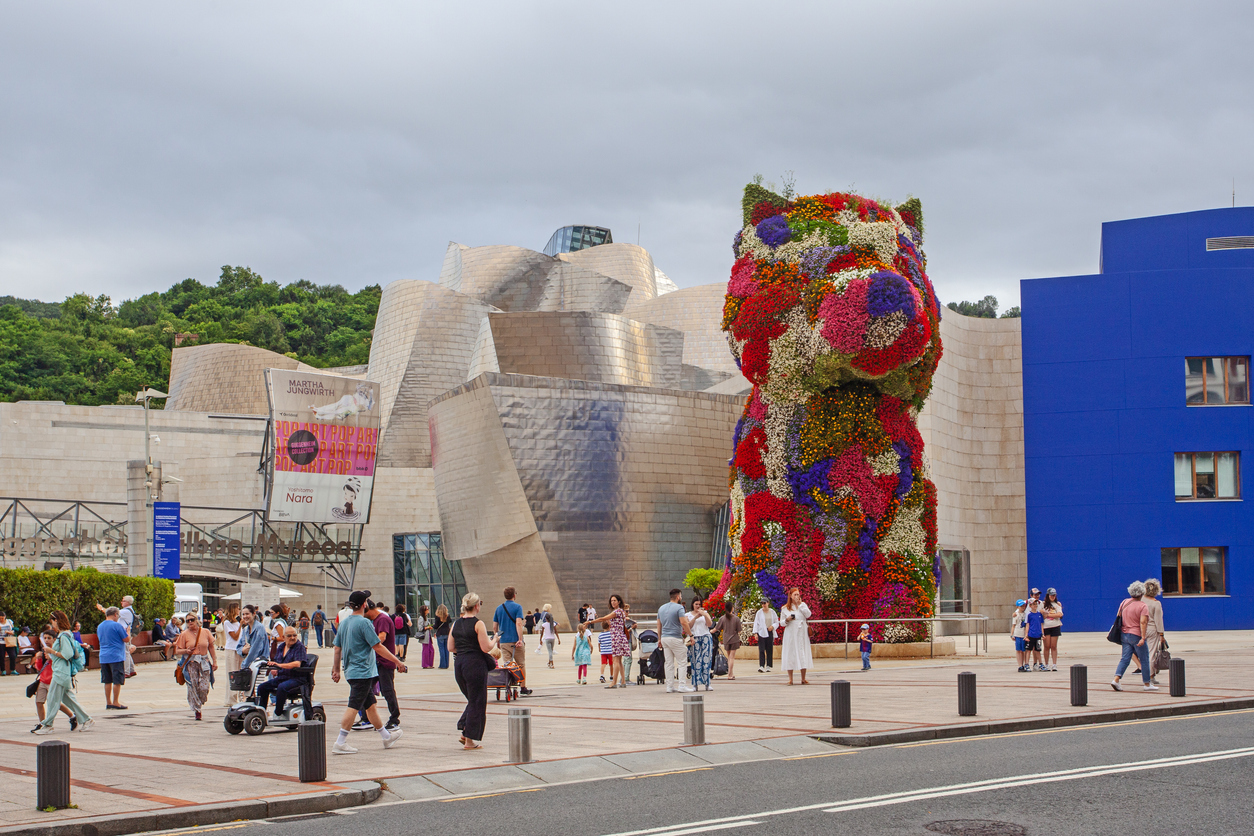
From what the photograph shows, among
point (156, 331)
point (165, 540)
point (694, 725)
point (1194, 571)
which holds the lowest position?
point (694, 725)

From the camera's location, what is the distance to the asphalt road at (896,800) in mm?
7562

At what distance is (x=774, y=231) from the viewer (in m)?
27.9

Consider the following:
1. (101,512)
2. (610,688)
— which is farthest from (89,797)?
(101,512)

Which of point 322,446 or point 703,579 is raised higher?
point 322,446

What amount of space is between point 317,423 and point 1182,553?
110ft

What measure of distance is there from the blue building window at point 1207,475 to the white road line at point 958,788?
105 ft

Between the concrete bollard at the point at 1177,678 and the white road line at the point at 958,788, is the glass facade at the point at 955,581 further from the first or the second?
the white road line at the point at 958,788

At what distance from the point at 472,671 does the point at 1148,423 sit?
34.3 m

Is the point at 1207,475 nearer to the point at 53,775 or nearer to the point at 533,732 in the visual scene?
the point at 533,732

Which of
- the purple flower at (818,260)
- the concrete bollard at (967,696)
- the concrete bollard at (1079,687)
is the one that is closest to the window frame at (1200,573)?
the purple flower at (818,260)

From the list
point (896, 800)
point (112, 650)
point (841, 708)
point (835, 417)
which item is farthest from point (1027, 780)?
point (835, 417)

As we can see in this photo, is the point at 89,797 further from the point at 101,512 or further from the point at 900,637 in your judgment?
the point at 101,512

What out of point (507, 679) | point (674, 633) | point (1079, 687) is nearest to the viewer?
point (1079, 687)

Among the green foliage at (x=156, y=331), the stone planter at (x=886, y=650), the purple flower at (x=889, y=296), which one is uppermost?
the green foliage at (x=156, y=331)
